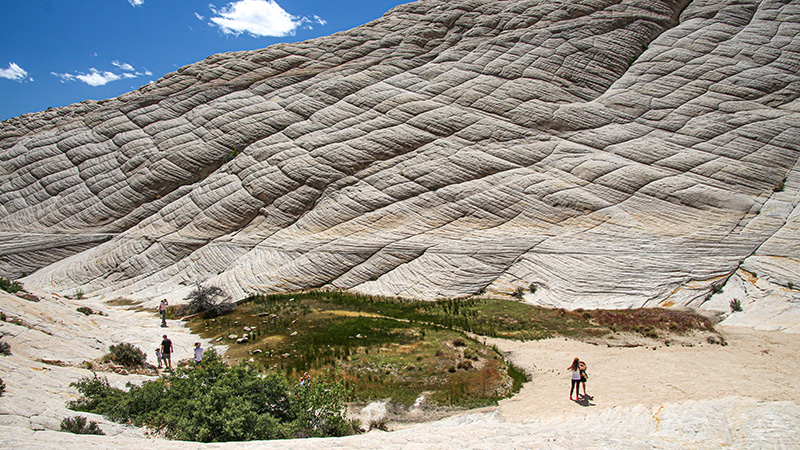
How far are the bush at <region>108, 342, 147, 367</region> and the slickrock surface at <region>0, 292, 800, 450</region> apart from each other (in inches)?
24.6

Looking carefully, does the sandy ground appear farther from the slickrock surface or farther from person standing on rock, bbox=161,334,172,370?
person standing on rock, bbox=161,334,172,370

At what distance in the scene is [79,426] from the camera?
29.0ft

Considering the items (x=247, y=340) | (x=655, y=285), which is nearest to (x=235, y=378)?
(x=247, y=340)

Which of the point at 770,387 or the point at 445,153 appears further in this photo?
the point at 445,153

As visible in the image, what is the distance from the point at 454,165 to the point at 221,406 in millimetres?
27163

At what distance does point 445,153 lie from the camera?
3616 centimetres

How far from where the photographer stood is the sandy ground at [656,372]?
43.1 feet

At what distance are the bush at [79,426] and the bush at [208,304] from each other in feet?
54.4

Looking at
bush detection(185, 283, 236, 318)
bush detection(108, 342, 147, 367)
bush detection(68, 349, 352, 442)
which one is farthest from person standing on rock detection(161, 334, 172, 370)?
bush detection(185, 283, 236, 318)

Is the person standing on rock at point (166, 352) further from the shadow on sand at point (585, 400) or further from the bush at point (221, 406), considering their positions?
the shadow on sand at point (585, 400)

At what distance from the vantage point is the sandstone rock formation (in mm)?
27609

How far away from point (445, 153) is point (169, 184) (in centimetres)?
2208

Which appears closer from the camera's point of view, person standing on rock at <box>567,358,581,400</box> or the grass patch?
person standing on rock at <box>567,358,581,400</box>

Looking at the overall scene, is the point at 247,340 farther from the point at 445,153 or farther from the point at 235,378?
the point at 445,153
